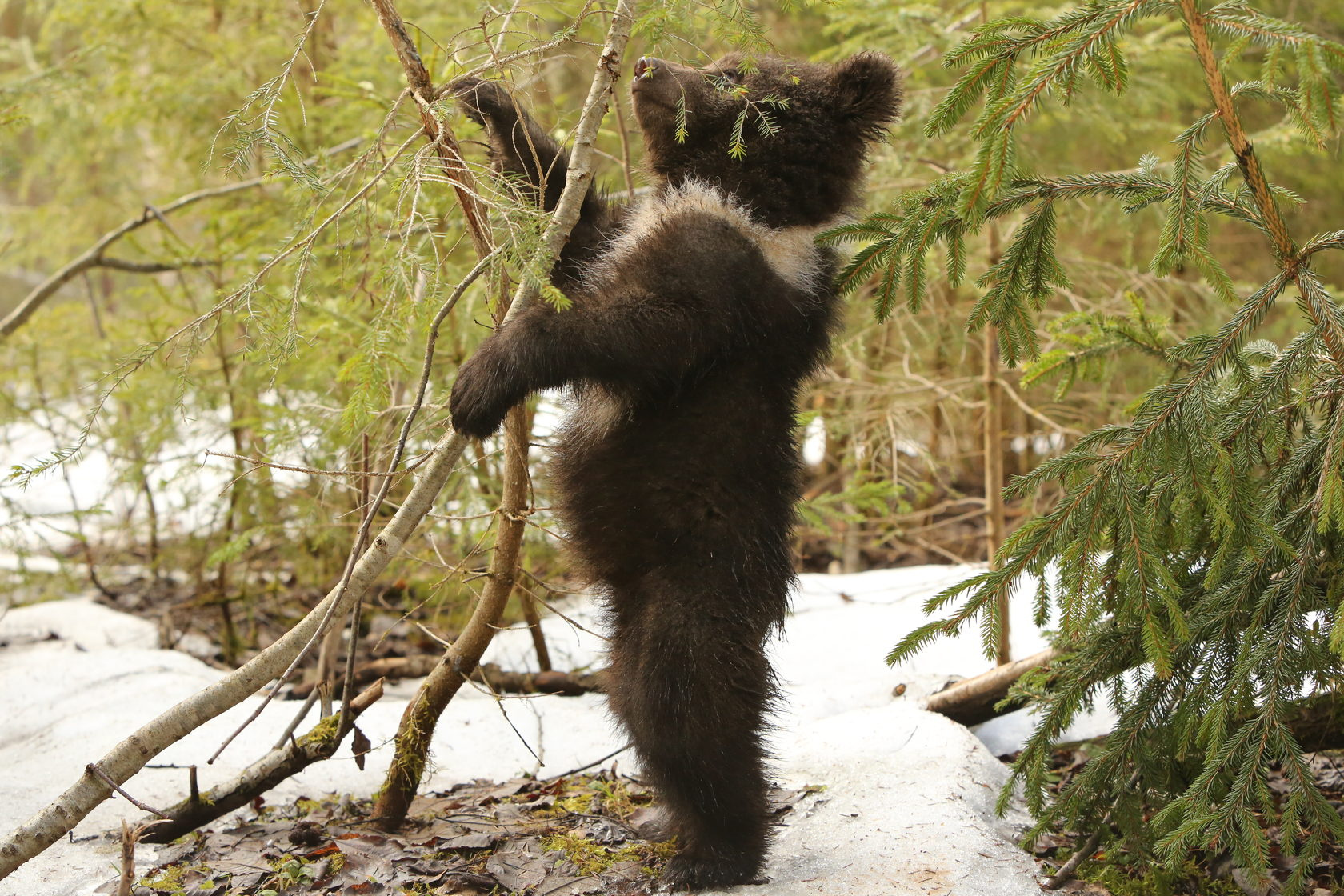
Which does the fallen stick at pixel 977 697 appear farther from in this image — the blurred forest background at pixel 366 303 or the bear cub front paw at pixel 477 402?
the bear cub front paw at pixel 477 402

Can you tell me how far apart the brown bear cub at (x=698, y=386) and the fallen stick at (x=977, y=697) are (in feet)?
4.42

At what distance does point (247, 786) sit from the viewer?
3410 mm

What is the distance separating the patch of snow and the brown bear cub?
0.41m

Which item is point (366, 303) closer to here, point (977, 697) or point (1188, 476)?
point (977, 697)

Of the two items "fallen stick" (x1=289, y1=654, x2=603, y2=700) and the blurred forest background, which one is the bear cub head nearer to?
the blurred forest background

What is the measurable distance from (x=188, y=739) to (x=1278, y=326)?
8.14 meters

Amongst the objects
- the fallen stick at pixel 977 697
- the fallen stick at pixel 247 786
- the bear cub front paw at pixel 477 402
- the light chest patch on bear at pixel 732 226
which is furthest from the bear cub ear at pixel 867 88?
the fallen stick at pixel 247 786

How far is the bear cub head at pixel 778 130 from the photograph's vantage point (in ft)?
11.4

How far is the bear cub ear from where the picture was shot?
3547 millimetres

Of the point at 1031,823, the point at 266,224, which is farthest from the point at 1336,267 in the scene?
the point at 266,224

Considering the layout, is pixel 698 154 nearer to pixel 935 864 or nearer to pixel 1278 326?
pixel 935 864

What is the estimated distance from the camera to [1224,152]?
6238 mm

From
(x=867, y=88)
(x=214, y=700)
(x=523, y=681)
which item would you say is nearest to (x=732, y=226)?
(x=867, y=88)

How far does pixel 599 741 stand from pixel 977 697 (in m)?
1.76
